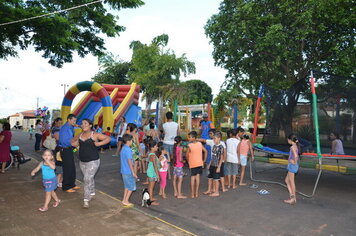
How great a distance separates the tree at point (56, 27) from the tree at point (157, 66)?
20645 millimetres

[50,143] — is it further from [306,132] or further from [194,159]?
[306,132]

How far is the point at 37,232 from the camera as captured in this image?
13.6ft

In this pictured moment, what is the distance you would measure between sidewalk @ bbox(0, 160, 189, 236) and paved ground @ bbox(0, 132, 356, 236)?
0.16 metres

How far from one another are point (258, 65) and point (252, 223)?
51.5 ft

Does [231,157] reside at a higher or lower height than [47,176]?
higher

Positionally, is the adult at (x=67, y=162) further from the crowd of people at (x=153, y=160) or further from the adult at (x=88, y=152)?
the adult at (x=88, y=152)

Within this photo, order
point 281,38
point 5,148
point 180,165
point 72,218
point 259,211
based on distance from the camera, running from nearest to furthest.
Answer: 1. point 72,218
2. point 259,211
3. point 180,165
4. point 5,148
5. point 281,38

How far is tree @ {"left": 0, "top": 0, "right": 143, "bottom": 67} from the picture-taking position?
8.05 m

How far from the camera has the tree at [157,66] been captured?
110 ft

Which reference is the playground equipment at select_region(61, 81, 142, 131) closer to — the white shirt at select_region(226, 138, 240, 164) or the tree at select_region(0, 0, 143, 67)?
the tree at select_region(0, 0, 143, 67)

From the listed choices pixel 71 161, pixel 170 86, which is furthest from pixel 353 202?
pixel 170 86

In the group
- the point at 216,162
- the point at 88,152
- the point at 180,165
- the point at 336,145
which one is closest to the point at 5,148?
the point at 88,152

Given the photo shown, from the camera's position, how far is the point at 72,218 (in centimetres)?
471

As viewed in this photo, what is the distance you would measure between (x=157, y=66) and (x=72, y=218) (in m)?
29.7
